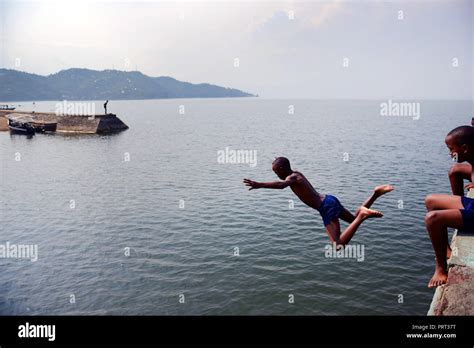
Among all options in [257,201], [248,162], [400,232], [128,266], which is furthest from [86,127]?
[400,232]

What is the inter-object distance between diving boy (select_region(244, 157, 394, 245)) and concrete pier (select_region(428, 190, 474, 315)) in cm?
152

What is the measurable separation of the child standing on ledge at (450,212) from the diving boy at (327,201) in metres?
0.80

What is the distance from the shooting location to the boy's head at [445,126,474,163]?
19.4 ft

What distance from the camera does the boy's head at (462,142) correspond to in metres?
5.92

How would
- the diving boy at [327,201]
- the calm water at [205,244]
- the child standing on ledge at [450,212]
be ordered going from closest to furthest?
the child standing on ledge at [450,212], the diving boy at [327,201], the calm water at [205,244]

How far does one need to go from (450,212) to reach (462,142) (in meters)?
1.19

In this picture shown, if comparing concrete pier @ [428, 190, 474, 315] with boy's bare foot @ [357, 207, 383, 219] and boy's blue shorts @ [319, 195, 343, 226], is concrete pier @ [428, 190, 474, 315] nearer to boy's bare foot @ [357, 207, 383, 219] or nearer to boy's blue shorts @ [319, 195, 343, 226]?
boy's bare foot @ [357, 207, 383, 219]

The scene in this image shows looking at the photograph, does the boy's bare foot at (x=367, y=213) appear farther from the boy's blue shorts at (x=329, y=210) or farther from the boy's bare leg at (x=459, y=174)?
the boy's bare leg at (x=459, y=174)

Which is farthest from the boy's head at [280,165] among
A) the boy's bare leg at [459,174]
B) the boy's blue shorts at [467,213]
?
the boy's bare leg at [459,174]

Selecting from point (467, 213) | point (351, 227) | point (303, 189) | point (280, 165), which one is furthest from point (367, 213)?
point (280, 165)

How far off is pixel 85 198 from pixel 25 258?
14954 millimetres

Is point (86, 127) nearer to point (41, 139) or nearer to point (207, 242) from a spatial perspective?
point (41, 139)

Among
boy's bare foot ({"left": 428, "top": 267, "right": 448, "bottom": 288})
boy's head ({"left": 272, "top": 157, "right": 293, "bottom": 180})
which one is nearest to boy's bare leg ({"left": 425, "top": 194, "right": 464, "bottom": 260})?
boy's bare foot ({"left": 428, "top": 267, "right": 448, "bottom": 288})
